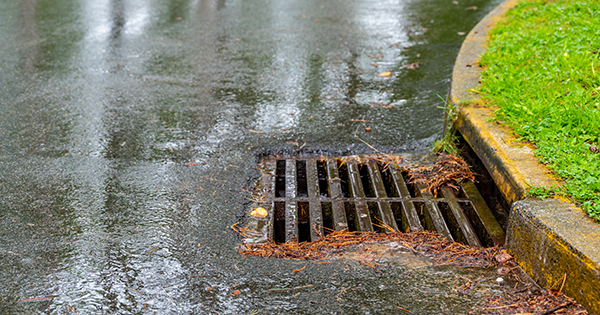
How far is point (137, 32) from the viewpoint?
5.97 metres

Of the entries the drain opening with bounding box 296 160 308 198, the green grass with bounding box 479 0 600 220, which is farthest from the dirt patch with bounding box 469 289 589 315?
the drain opening with bounding box 296 160 308 198

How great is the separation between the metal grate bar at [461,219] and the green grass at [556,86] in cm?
51

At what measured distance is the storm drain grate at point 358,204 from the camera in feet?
8.23

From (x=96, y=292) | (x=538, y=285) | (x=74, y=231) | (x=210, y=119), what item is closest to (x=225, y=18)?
(x=210, y=119)

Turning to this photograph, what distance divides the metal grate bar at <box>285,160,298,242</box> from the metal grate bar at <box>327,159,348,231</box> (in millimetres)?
230

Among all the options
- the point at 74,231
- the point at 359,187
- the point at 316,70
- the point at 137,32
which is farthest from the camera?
the point at 137,32

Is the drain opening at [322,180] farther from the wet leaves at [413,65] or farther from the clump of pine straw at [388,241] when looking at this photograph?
the wet leaves at [413,65]

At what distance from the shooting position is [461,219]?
8.40ft

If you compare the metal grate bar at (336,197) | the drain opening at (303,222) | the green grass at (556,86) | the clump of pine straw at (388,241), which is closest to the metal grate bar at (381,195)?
the clump of pine straw at (388,241)

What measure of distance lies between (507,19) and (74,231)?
4664 mm

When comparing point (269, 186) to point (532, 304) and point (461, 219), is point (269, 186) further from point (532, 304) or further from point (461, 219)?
point (532, 304)

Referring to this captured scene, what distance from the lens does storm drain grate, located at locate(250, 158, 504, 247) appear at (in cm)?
251

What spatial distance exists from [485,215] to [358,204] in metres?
0.73

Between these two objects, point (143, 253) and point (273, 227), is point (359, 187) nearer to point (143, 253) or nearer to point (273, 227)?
point (273, 227)
